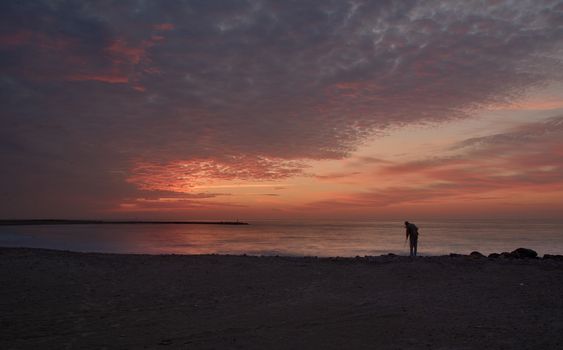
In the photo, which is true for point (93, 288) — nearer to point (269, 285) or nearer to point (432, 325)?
point (269, 285)

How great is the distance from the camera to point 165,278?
50.4ft

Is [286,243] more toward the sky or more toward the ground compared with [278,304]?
more toward the sky

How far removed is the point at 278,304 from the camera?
11594 millimetres

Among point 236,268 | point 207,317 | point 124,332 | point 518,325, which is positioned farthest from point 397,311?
point 236,268

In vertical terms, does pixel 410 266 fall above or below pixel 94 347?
above

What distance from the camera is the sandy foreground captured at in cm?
842

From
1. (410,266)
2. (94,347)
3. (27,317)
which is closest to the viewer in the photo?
(94,347)

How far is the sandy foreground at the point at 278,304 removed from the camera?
8422 millimetres

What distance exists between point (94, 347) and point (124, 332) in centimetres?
102

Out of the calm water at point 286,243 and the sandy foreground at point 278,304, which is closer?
the sandy foreground at point 278,304

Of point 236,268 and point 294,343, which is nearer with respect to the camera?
point 294,343

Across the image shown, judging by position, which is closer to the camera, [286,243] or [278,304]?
[278,304]

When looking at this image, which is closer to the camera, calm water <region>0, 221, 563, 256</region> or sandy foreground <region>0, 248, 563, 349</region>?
sandy foreground <region>0, 248, 563, 349</region>

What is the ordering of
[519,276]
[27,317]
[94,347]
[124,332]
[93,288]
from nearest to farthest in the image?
[94,347], [124,332], [27,317], [93,288], [519,276]
